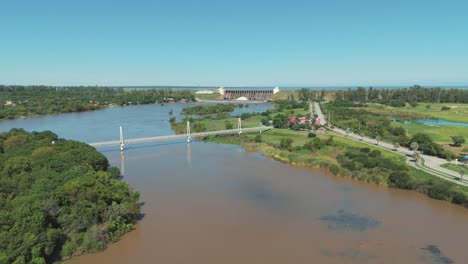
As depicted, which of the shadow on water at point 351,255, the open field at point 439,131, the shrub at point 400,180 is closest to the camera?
the shadow on water at point 351,255

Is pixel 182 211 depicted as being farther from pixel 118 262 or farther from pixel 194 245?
pixel 118 262

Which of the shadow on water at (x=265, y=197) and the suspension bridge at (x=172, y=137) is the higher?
the suspension bridge at (x=172, y=137)

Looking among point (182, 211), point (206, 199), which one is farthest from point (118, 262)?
point (206, 199)

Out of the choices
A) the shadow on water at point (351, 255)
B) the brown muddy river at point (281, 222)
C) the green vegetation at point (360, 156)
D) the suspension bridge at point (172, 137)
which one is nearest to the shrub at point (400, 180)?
the green vegetation at point (360, 156)

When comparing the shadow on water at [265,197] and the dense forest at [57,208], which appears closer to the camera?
the dense forest at [57,208]

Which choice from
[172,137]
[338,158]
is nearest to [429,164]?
[338,158]

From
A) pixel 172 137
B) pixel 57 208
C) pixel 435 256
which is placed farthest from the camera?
pixel 172 137

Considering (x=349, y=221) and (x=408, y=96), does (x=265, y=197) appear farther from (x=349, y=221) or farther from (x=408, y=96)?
(x=408, y=96)

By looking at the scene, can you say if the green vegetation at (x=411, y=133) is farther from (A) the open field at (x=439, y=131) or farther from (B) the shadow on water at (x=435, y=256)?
(B) the shadow on water at (x=435, y=256)

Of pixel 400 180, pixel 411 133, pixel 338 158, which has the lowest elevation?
pixel 400 180
